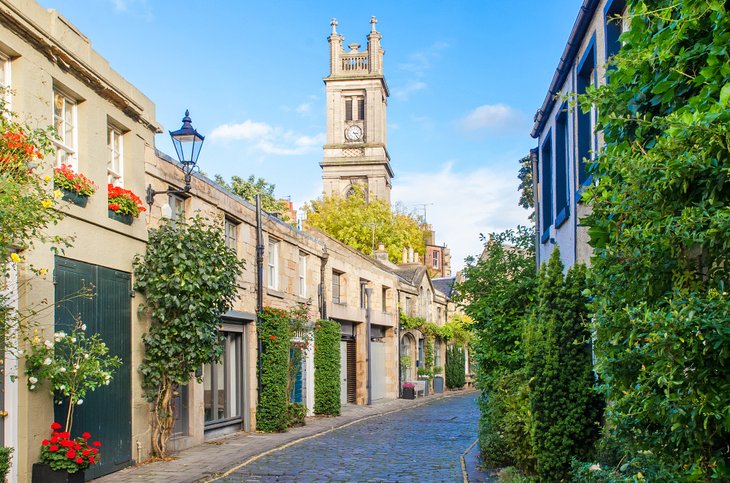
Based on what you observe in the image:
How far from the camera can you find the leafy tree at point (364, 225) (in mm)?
61406

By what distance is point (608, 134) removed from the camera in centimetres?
537

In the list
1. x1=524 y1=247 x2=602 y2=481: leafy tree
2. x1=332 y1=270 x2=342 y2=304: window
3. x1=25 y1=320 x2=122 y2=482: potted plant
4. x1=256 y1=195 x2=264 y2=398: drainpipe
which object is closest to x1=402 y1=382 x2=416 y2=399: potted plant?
x1=332 y1=270 x2=342 y2=304: window

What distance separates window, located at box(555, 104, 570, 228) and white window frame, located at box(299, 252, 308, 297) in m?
12.3

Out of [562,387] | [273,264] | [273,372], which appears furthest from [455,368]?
[562,387]

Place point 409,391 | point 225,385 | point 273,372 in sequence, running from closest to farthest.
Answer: point 225,385 < point 273,372 < point 409,391

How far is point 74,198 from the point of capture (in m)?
11.7

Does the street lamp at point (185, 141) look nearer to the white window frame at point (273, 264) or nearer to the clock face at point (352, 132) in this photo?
the white window frame at point (273, 264)

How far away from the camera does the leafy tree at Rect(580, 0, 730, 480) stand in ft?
13.0

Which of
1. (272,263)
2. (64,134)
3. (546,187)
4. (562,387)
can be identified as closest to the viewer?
(562,387)

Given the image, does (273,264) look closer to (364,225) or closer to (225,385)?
(225,385)

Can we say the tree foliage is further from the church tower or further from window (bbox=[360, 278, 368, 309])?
the church tower

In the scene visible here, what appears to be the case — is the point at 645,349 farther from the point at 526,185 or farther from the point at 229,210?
the point at 526,185

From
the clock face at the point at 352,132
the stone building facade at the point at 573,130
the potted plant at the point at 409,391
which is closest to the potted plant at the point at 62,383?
the stone building facade at the point at 573,130

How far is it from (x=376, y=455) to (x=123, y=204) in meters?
6.46
